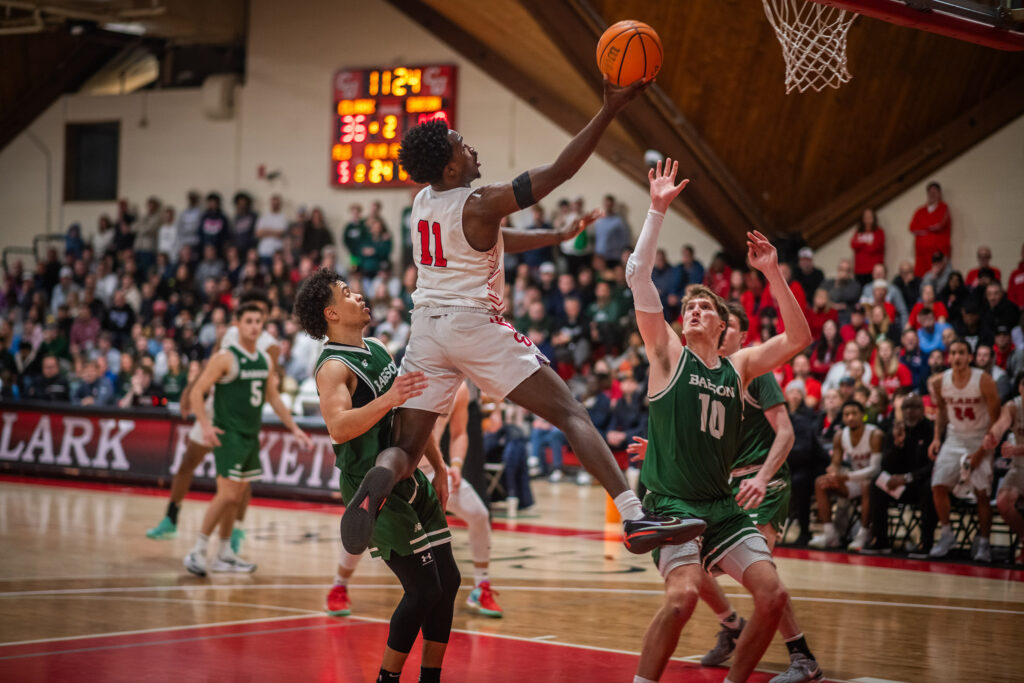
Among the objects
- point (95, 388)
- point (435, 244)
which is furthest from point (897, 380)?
point (95, 388)

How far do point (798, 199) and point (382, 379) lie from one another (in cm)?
1140

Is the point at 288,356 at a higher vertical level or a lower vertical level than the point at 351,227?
lower

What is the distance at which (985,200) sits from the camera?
49.4ft

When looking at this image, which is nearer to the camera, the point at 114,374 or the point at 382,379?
the point at 382,379

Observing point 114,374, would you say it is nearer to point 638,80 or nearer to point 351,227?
point 351,227

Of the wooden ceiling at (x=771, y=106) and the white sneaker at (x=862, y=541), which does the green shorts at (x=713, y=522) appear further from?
the wooden ceiling at (x=771, y=106)

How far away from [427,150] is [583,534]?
302 inches

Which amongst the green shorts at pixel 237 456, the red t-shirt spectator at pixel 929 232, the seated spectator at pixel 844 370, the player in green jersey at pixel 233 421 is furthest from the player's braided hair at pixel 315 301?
the red t-shirt spectator at pixel 929 232

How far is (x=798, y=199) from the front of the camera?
51.3ft

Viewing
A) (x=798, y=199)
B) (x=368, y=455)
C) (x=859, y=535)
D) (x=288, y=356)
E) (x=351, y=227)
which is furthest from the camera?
(x=351, y=227)

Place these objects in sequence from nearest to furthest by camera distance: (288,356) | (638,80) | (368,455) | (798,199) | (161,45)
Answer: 1. (638,80)
2. (368,455)
3. (798,199)
4. (288,356)
5. (161,45)

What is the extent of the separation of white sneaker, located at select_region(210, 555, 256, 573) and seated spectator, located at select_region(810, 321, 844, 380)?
7.68 metres

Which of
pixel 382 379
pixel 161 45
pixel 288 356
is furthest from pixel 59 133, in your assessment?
pixel 382 379

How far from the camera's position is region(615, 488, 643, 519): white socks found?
185 inches
